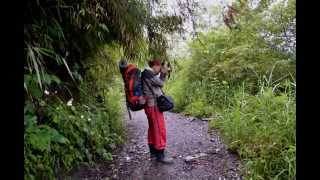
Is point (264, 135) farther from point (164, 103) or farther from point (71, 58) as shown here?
point (71, 58)

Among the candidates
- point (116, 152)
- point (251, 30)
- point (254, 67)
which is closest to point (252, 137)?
point (116, 152)

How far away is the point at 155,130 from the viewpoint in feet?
13.9

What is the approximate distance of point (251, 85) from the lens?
652 centimetres

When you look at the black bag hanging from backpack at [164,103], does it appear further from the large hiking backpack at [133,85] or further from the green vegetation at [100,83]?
the green vegetation at [100,83]

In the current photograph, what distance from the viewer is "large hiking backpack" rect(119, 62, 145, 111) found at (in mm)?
4039

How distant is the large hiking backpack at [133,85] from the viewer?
4039mm

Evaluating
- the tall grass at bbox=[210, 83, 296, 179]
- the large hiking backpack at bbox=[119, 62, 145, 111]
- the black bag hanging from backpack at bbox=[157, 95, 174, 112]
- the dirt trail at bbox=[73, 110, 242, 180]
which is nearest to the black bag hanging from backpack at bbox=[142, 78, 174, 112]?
the black bag hanging from backpack at bbox=[157, 95, 174, 112]

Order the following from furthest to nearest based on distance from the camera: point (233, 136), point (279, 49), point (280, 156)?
point (279, 49) < point (233, 136) < point (280, 156)

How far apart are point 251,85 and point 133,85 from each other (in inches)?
120

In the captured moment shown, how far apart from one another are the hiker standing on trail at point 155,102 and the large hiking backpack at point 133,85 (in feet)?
0.26


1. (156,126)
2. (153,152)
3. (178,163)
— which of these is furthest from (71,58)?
(178,163)

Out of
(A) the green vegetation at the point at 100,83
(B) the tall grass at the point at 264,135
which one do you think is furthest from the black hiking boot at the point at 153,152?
(B) the tall grass at the point at 264,135
